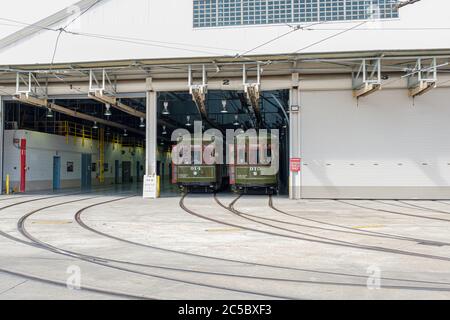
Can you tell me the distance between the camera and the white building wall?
60.6 ft

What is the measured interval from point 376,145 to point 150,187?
38.0 feet

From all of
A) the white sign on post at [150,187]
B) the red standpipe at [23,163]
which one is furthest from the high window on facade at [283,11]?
the red standpipe at [23,163]

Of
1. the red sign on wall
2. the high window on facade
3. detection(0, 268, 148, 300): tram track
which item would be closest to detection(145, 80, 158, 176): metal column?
the high window on facade

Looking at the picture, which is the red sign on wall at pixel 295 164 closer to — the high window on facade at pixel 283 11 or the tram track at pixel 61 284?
the high window on facade at pixel 283 11

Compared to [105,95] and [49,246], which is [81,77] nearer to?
[105,95]

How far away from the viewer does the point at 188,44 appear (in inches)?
774

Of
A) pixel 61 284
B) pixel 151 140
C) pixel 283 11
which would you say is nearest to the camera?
pixel 61 284

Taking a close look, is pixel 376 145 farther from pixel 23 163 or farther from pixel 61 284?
pixel 23 163

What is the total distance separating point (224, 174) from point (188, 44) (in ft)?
40.2

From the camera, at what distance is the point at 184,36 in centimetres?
1997

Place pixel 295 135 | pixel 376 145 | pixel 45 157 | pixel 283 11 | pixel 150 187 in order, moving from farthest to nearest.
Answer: pixel 45 157 → pixel 150 187 → pixel 295 135 → pixel 376 145 → pixel 283 11

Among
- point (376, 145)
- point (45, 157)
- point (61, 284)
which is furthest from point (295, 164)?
point (45, 157)

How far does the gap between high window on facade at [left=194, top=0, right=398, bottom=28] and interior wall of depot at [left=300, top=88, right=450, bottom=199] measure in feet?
12.6

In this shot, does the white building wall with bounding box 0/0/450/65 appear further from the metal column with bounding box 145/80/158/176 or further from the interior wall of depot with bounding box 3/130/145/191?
the interior wall of depot with bounding box 3/130/145/191
